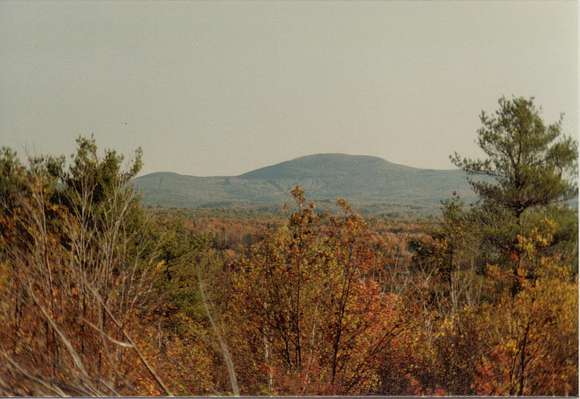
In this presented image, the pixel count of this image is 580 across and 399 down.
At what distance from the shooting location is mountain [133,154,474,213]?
5.77m

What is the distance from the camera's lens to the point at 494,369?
448 centimetres

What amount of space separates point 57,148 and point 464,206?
4.92m

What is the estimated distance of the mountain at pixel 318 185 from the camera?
18.9ft

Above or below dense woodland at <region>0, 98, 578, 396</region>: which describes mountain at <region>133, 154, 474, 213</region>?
above

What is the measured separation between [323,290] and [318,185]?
1.53 metres

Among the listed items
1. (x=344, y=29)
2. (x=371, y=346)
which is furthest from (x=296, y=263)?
(x=344, y=29)

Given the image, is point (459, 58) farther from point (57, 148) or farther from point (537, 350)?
point (57, 148)

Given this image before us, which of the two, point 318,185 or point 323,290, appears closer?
point 323,290

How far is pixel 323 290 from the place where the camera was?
509 centimetres

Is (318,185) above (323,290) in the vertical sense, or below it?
above

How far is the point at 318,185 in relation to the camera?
250 inches

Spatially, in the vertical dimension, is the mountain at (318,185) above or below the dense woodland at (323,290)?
above

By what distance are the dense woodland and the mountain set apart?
0.24 metres

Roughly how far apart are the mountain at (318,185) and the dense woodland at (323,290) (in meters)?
0.24
